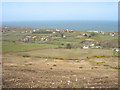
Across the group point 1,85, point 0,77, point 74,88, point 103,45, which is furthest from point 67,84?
point 103,45

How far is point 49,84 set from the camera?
465 inches

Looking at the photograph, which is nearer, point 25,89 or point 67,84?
point 25,89

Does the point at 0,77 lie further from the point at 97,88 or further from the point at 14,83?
the point at 97,88

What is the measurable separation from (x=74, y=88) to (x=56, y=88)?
4.07ft

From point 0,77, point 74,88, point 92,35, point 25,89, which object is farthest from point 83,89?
point 92,35

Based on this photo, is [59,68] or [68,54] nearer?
[59,68]

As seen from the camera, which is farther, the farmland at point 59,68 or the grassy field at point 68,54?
the grassy field at point 68,54

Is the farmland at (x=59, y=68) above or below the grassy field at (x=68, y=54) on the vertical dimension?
above

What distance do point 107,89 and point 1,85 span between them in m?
7.12

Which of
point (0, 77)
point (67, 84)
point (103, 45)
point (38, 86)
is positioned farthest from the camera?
point (103, 45)

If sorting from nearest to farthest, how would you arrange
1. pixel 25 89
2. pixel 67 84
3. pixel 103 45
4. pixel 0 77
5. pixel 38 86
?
pixel 25 89 → pixel 38 86 → pixel 67 84 → pixel 0 77 → pixel 103 45

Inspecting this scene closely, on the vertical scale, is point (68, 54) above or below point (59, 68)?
below

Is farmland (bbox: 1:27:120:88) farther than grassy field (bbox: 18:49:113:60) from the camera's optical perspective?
No

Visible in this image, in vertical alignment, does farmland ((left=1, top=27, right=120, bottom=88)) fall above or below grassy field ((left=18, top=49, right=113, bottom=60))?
above
